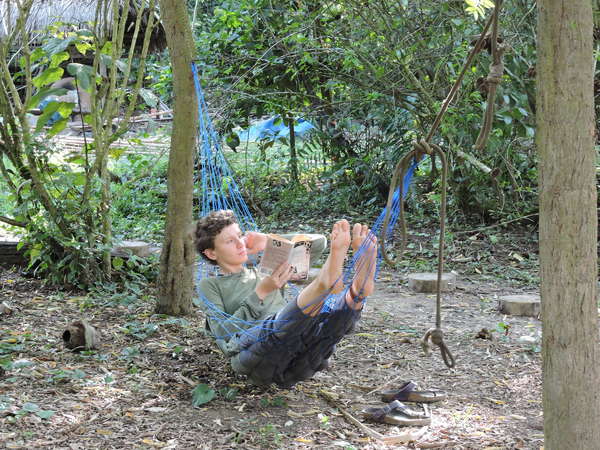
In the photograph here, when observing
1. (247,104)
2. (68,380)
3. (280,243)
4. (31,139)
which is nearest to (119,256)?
(31,139)

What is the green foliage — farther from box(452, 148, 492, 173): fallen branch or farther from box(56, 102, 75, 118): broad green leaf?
box(56, 102, 75, 118): broad green leaf

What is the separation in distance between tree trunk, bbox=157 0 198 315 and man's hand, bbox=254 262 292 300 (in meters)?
1.11

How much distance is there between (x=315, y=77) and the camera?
6492mm

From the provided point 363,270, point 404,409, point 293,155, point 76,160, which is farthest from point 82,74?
point 293,155

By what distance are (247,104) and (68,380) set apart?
14.2 feet

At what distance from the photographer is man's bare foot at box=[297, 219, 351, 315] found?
2.36 meters

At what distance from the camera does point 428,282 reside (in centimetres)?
464

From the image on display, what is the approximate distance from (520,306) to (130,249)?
2.43 metres

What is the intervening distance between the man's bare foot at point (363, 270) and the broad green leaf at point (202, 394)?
26.0 inches

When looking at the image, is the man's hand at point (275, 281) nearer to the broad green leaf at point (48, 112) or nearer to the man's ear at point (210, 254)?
the man's ear at point (210, 254)

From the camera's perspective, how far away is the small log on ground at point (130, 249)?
4.61m

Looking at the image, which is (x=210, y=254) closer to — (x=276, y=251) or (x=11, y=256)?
(x=276, y=251)

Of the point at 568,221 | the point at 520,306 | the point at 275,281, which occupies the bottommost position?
the point at 520,306

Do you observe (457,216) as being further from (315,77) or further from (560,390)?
(560,390)
